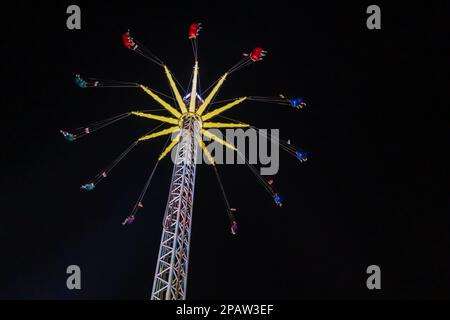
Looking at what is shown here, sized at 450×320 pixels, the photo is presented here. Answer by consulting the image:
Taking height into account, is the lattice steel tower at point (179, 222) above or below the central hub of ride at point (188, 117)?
below

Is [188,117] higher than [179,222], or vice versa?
[188,117]

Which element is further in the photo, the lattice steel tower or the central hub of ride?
the central hub of ride

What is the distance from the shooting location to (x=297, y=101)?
76.5 ft

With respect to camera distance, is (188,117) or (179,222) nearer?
(179,222)

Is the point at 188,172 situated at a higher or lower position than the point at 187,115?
lower

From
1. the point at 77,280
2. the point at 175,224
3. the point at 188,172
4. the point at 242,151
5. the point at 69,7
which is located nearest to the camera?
the point at 175,224

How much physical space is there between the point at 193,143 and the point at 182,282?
6664 millimetres

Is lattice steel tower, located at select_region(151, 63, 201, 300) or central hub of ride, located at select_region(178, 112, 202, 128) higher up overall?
central hub of ride, located at select_region(178, 112, 202, 128)

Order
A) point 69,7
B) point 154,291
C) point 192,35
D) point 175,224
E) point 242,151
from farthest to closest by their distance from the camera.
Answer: point 69,7 → point 242,151 → point 192,35 → point 175,224 → point 154,291

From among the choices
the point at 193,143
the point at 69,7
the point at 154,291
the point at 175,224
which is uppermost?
the point at 69,7

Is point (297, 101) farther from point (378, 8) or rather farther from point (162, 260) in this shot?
point (378, 8)

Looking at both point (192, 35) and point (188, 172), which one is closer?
point (188, 172)

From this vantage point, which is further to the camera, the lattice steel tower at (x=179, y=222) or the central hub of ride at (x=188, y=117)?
the central hub of ride at (x=188, y=117)

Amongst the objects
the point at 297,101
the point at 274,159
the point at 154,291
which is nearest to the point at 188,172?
the point at 154,291
